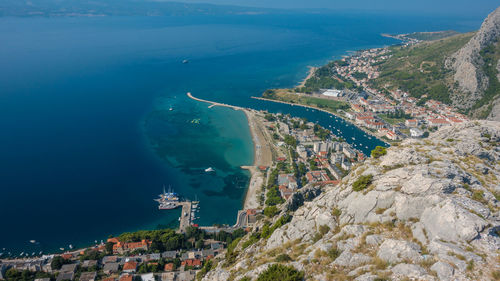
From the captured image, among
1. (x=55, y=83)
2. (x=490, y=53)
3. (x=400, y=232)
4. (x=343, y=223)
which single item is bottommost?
(x=55, y=83)

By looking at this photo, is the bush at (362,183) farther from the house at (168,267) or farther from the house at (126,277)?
the house at (126,277)

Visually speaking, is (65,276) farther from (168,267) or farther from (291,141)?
(291,141)

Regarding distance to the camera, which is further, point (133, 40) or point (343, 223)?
point (133, 40)

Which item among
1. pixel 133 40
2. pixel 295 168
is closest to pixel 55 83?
pixel 295 168

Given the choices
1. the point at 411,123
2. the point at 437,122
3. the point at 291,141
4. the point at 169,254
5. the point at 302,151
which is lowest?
the point at 169,254

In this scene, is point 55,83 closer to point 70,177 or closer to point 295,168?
point 70,177

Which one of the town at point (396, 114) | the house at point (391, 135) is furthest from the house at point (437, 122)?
the house at point (391, 135)

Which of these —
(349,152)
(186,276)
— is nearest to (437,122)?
(349,152)
